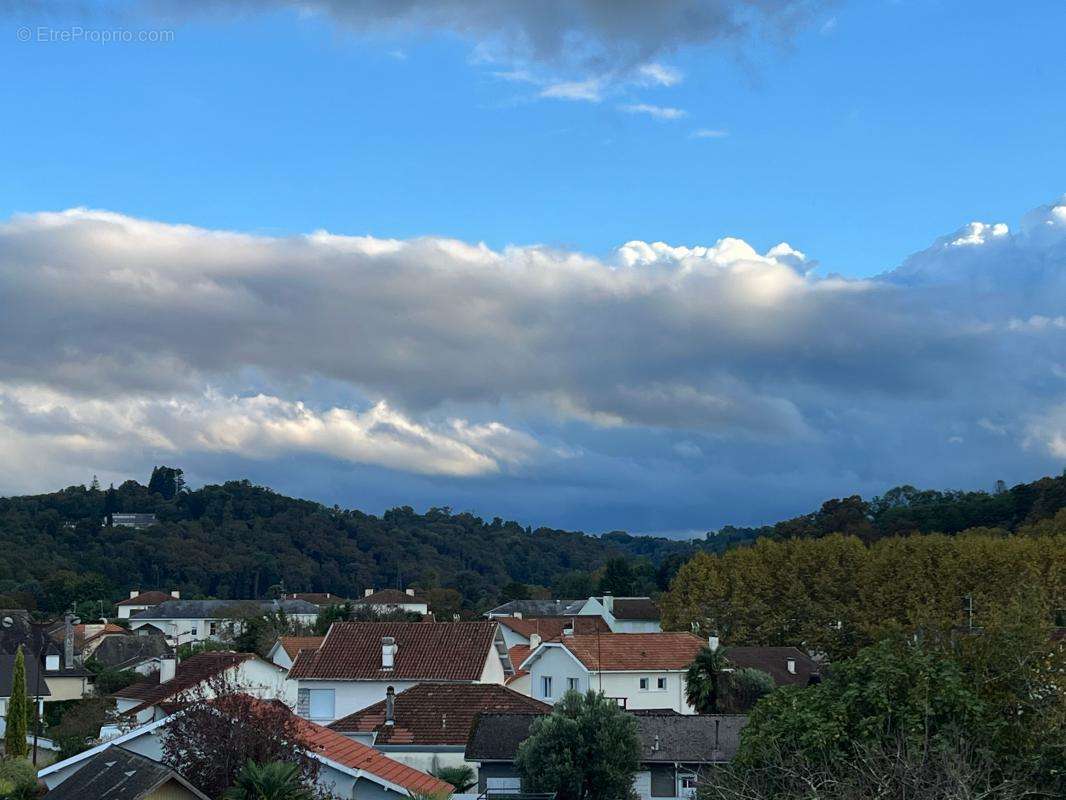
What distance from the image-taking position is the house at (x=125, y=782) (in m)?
24.5

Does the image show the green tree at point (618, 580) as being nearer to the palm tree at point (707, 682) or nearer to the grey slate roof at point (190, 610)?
the grey slate roof at point (190, 610)

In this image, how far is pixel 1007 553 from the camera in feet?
257

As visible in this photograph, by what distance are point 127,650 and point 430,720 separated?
161 ft

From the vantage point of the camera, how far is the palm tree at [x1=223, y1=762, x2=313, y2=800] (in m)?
25.0

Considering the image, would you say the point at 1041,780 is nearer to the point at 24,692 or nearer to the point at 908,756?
the point at 908,756

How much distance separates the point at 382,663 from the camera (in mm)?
54094

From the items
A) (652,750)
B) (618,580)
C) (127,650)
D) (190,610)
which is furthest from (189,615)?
(652,750)

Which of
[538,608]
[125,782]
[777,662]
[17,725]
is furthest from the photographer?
[538,608]

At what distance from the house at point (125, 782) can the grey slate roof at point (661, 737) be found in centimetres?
1519

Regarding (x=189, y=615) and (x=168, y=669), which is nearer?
(x=168, y=669)

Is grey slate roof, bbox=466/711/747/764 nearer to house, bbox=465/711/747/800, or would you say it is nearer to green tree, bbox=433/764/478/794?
house, bbox=465/711/747/800

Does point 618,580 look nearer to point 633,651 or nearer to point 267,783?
point 633,651

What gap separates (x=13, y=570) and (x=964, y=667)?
502ft

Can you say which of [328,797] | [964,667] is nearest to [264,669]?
[328,797]
